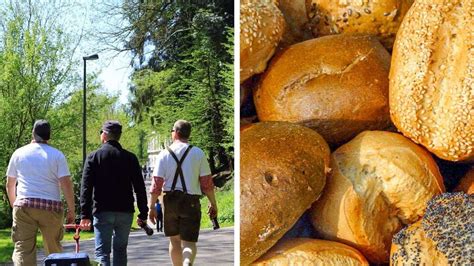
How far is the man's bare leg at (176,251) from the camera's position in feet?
9.43

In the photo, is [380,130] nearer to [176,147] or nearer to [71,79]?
[176,147]

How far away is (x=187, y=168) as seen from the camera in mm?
2775

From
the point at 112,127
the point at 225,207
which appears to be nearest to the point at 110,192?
the point at 112,127

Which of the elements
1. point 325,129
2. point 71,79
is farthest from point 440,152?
point 71,79

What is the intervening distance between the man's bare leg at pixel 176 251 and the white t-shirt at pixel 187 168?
9.0 inches

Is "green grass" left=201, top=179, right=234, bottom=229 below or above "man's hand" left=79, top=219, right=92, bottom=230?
above

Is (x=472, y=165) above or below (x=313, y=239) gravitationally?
above

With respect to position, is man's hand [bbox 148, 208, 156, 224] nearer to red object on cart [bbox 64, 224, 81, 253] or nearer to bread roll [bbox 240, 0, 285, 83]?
red object on cart [bbox 64, 224, 81, 253]

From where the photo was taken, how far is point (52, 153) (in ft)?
9.50

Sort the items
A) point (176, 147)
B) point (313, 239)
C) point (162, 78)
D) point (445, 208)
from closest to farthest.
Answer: point (445, 208) < point (313, 239) < point (176, 147) < point (162, 78)

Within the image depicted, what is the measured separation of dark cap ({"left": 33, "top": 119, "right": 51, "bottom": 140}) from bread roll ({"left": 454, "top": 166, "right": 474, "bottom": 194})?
1676mm

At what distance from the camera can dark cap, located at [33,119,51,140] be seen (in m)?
2.84

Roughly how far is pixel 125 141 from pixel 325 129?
1.25 metres

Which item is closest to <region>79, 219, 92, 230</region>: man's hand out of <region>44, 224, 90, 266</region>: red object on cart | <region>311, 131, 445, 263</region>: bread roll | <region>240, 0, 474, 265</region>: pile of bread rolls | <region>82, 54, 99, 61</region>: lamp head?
<region>44, 224, 90, 266</region>: red object on cart
